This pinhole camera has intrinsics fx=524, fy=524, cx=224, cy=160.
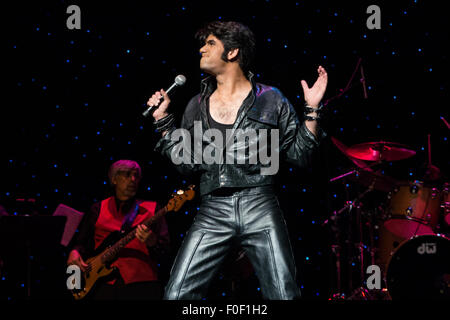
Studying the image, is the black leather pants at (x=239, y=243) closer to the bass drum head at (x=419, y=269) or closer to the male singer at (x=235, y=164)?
the male singer at (x=235, y=164)

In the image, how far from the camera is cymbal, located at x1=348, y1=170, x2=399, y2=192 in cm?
546

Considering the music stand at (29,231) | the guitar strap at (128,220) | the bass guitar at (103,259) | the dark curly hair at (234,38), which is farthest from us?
the guitar strap at (128,220)

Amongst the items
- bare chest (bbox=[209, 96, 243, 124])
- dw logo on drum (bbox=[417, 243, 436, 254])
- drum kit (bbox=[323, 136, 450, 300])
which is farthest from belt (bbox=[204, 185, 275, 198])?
dw logo on drum (bbox=[417, 243, 436, 254])

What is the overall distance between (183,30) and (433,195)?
10.4 feet

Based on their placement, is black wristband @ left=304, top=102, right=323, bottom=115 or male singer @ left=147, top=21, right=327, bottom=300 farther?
black wristband @ left=304, top=102, right=323, bottom=115

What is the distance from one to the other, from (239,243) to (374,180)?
304 cm

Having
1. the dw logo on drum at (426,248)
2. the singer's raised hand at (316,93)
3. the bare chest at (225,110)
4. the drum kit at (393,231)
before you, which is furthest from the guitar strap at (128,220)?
the dw logo on drum at (426,248)

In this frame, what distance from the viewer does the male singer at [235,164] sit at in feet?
9.39

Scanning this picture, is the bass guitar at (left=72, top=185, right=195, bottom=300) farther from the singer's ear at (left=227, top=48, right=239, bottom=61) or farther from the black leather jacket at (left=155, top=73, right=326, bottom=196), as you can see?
the singer's ear at (left=227, top=48, right=239, bottom=61)

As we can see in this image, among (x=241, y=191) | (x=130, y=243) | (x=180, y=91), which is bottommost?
(x=130, y=243)

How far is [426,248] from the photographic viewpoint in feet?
17.0

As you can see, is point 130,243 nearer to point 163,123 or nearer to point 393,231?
Result: point 163,123

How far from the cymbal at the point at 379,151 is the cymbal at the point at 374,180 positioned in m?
0.17

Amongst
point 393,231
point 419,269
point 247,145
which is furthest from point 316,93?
point 393,231
